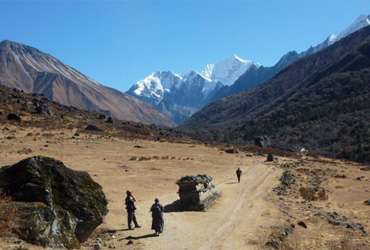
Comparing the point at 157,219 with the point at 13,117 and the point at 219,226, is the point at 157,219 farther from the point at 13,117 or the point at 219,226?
the point at 13,117

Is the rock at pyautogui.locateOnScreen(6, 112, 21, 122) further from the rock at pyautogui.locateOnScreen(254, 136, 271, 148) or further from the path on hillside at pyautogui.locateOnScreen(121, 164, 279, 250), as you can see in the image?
the rock at pyautogui.locateOnScreen(254, 136, 271, 148)

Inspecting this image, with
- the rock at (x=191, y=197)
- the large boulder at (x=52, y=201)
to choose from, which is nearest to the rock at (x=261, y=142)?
the rock at (x=191, y=197)

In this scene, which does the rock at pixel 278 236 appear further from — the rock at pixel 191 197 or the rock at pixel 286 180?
the rock at pixel 286 180

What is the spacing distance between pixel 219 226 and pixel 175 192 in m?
14.0

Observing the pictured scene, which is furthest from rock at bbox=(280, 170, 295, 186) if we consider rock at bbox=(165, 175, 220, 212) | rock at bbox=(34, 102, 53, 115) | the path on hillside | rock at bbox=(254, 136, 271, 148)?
rock at bbox=(254, 136, 271, 148)

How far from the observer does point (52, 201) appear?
24469 millimetres

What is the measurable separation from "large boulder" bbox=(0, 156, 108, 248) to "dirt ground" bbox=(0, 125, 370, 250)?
45.4 inches

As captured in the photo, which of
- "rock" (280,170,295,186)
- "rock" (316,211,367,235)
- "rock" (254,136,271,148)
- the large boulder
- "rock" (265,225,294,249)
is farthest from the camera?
"rock" (254,136,271,148)

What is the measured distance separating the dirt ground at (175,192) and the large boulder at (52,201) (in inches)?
45.4

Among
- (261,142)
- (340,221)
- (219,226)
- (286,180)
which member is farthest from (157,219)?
(261,142)

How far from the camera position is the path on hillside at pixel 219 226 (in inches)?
1054

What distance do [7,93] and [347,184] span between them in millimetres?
93495

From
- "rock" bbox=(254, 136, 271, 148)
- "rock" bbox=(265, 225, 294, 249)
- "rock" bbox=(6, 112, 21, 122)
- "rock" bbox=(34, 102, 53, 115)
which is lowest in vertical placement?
"rock" bbox=(265, 225, 294, 249)

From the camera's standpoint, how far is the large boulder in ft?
71.2
